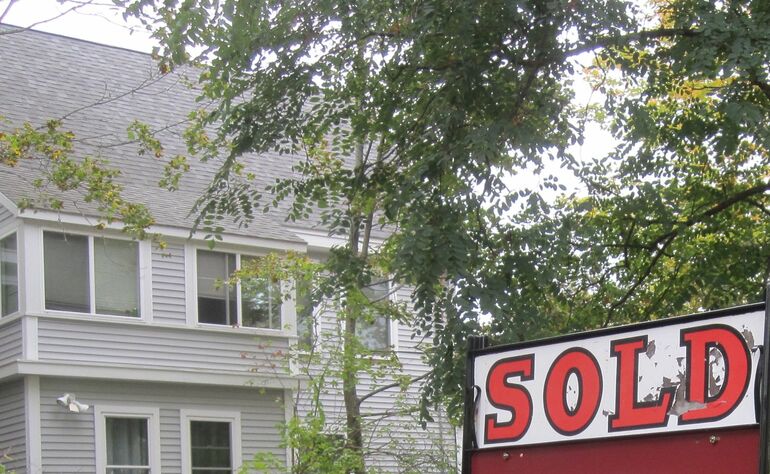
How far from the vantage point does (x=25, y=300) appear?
742 inches

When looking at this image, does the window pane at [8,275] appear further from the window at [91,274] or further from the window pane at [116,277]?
the window pane at [116,277]

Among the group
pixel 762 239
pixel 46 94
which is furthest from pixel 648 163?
pixel 46 94

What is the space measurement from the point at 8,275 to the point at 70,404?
2.53 m

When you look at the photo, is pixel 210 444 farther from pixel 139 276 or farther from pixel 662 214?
pixel 662 214

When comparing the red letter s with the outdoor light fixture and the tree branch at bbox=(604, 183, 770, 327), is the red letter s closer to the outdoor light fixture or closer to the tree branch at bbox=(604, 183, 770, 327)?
the tree branch at bbox=(604, 183, 770, 327)

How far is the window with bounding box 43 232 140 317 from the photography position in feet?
63.6

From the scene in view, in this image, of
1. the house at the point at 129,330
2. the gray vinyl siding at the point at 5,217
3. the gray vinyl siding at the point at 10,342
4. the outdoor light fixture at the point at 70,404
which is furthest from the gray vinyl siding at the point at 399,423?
the gray vinyl siding at the point at 5,217

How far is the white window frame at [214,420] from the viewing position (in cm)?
2020

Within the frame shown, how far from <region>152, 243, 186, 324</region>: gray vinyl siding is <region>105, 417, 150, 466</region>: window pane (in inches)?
72.1

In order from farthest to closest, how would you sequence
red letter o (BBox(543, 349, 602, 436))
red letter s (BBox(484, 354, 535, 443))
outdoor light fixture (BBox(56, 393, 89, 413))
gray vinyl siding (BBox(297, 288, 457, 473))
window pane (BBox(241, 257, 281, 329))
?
window pane (BBox(241, 257, 281, 329)) → outdoor light fixture (BBox(56, 393, 89, 413)) → gray vinyl siding (BBox(297, 288, 457, 473)) → red letter s (BBox(484, 354, 535, 443)) → red letter o (BBox(543, 349, 602, 436))

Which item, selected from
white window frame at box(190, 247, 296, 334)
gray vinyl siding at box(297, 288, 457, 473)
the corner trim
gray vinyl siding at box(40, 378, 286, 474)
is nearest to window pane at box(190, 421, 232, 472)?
gray vinyl siding at box(40, 378, 286, 474)

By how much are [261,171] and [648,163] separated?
38.2 ft

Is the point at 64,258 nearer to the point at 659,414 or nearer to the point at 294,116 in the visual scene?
the point at 294,116

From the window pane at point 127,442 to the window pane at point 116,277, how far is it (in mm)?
1827
